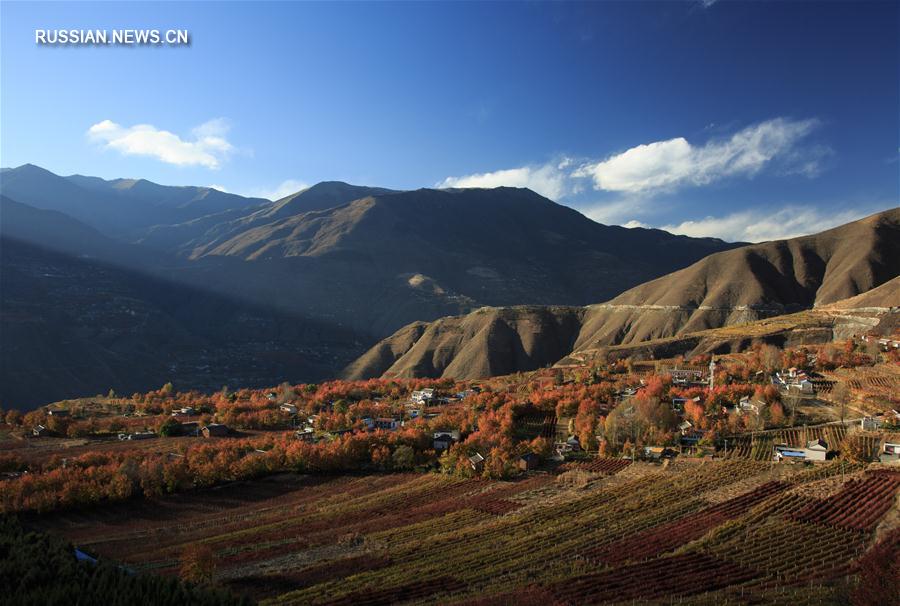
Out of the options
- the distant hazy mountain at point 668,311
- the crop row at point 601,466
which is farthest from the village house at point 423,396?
the crop row at point 601,466

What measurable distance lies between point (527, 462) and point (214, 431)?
135ft

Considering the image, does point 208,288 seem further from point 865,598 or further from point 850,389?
point 865,598

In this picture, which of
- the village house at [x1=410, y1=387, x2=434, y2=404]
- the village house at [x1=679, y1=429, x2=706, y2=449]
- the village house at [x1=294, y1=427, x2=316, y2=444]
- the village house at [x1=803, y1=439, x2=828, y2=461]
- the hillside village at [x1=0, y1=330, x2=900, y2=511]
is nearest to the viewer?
the village house at [x1=803, y1=439, x2=828, y2=461]

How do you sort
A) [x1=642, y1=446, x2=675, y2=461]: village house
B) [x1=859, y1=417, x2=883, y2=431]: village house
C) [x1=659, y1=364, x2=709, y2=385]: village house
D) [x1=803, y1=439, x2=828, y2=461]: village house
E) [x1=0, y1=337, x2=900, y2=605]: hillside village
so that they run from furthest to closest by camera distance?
[x1=659, y1=364, x2=709, y2=385]: village house < [x1=642, y1=446, x2=675, y2=461]: village house < [x1=859, y1=417, x2=883, y2=431]: village house < [x1=803, y1=439, x2=828, y2=461]: village house < [x1=0, y1=337, x2=900, y2=605]: hillside village

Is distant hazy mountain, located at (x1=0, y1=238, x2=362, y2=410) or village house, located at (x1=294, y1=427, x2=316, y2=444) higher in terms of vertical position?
distant hazy mountain, located at (x1=0, y1=238, x2=362, y2=410)

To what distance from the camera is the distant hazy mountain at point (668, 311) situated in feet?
408

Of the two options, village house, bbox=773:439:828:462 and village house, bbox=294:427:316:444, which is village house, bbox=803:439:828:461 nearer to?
village house, bbox=773:439:828:462

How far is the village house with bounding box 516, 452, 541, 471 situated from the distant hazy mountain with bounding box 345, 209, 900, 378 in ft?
202

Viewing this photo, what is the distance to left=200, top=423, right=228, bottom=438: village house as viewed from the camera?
6975 cm

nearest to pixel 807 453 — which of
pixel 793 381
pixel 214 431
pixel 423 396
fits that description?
pixel 793 381

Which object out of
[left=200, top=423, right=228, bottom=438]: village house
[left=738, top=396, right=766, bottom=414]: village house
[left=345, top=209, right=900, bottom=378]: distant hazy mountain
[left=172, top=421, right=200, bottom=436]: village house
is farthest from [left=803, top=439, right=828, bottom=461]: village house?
[left=345, top=209, right=900, bottom=378]: distant hazy mountain

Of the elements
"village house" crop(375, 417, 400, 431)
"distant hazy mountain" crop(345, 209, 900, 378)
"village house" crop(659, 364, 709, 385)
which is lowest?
"village house" crop(375, 417, 400, 431)

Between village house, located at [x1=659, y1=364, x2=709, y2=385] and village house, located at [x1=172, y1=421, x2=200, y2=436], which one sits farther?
village house, located at [x1=659, y1=364, x2=709, y2=385]

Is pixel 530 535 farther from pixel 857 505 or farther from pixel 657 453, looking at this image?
pixel 657 453
